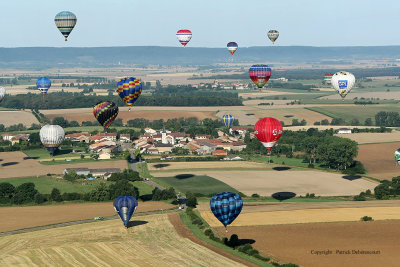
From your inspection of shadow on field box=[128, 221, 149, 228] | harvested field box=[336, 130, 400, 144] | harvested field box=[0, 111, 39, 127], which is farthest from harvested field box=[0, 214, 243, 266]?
harvested field box=[0, 111, 39, 127]

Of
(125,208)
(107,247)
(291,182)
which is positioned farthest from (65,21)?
(107,247)

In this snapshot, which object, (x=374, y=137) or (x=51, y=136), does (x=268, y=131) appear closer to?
(x=51, y=136)

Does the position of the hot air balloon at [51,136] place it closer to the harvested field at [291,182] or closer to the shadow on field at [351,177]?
the harvested field at [291,182]

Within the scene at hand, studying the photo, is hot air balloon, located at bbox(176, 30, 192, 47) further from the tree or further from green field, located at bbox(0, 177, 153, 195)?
the tree

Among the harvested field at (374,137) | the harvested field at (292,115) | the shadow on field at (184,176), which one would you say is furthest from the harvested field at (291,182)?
the harvested field at (292,115)

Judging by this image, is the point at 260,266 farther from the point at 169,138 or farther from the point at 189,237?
the point at 169,138
